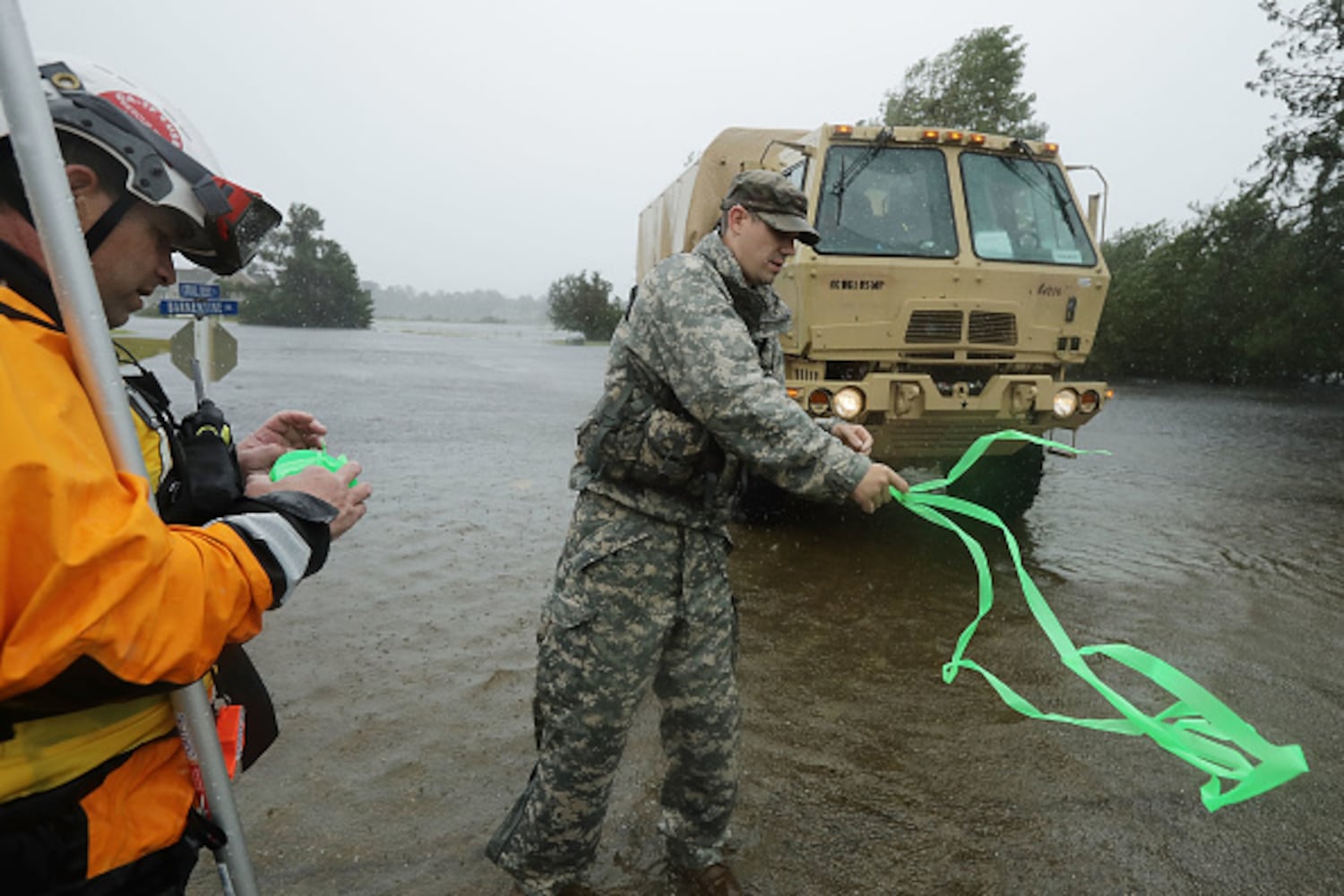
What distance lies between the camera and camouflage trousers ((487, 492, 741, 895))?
2309mm

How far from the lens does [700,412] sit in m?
2.19

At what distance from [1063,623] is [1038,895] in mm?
2553

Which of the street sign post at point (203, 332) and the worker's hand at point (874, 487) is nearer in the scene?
Result: the worker's hand at point (874, 487)

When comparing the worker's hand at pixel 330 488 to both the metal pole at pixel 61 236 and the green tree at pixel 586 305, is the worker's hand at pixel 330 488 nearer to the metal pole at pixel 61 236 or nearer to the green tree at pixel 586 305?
the metal pole at pixel 61 236

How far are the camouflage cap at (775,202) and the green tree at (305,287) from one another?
6174 cm

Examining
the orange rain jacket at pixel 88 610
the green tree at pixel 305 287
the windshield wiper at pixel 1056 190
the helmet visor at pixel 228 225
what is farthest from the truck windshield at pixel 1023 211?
the green tree at pixel 305 287

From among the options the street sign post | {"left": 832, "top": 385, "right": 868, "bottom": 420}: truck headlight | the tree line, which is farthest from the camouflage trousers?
the tree line

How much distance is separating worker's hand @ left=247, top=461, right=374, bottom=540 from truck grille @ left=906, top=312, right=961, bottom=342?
Answer: 4.75m

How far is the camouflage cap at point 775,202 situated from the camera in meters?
Answer: 2.38

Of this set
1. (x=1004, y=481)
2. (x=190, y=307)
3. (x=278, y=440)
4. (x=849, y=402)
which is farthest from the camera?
(x=1004, y=481)

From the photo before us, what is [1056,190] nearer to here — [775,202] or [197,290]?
[775,202]

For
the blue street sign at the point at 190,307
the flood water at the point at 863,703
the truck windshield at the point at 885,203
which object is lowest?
the flood water at the point at 863,703

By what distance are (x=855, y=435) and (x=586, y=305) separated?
48.5m

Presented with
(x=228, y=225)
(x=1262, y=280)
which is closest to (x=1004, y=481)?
(x=228, y=225)
